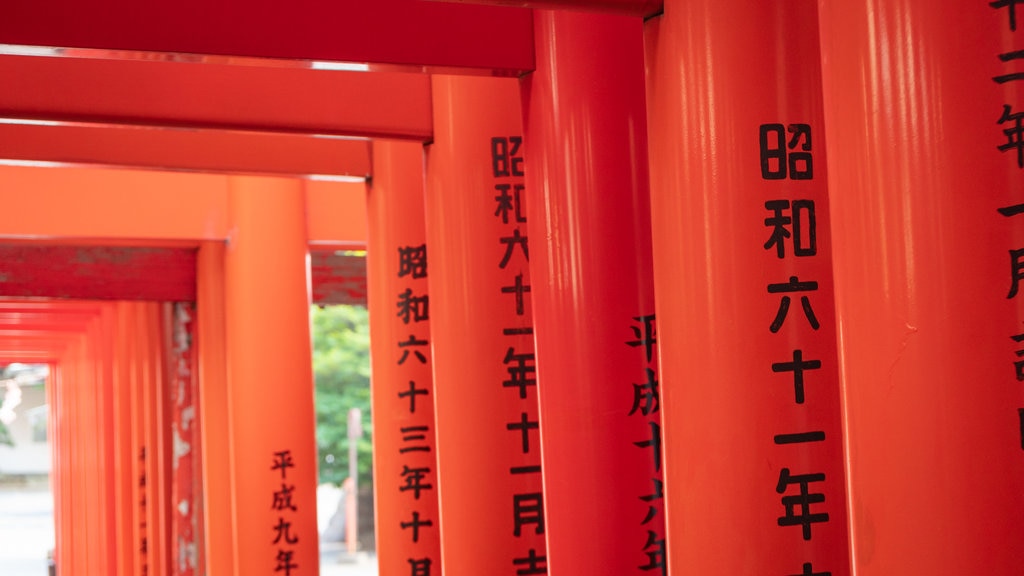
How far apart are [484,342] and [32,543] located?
1873cm

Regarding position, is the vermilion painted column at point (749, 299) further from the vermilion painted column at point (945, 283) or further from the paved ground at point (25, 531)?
the paved ground at point (25, 531)

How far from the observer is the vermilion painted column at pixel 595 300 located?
3711 millimetres

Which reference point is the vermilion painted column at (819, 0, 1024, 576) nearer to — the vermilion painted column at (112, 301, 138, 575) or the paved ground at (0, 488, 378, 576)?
the vermilion painted column at (112, 301, 138, 575)

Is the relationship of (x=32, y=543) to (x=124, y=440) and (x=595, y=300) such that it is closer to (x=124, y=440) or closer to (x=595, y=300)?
(x=124, y=440)

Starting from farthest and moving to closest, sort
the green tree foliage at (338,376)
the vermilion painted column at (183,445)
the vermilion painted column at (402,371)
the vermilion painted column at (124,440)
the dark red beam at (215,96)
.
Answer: the green tree foliage at (338,376) → the vermilion painted column at (124,440) → the vermilion painted column at (183,445) → the vermilion painted column at (402,371) → the dark red beam at (215,96)

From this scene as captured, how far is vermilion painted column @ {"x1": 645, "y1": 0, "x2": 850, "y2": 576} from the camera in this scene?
295cm

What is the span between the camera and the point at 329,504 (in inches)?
835

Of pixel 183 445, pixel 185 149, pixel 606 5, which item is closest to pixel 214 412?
pixel 183 445

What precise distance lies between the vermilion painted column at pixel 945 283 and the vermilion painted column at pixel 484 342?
82.7 inches

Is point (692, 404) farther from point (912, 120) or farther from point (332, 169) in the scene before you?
point (332, 169)

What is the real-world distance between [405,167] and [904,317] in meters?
3.44

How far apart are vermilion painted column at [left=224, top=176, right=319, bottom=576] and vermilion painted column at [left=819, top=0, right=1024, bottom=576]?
15.2 feet

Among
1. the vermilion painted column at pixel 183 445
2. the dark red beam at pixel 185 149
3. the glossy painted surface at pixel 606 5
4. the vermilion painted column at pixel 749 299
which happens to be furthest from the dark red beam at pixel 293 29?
the vermilion painted column at pixel 183 445

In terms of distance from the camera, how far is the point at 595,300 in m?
3.74
